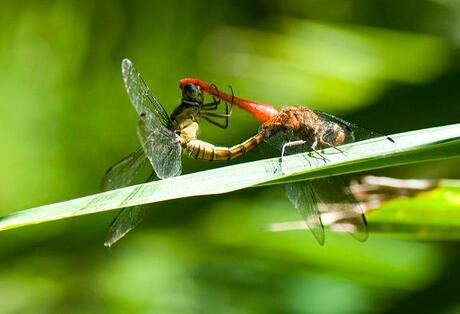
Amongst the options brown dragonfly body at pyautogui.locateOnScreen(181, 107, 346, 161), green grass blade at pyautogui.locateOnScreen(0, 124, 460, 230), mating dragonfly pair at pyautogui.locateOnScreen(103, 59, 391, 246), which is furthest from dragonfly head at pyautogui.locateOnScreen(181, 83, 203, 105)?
green grass blade at pyautogui.locateOnScreen(0, 124, 460, 230)

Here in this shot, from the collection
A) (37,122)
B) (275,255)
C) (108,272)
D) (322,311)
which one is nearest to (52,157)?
(37,122)

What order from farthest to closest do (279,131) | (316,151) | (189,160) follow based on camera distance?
1. (189,160)
2. (279,131)
3. (316,151)

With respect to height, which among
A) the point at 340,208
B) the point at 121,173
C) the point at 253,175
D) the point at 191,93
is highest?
the point at 191,93

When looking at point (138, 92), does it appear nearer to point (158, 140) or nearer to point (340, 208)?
point (158, 140)

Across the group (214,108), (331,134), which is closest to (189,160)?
(214,108)

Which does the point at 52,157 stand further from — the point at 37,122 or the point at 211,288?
the point at 211,288

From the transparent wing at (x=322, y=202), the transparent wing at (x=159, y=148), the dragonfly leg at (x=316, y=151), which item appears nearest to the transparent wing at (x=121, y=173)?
the transparent wing at (x=159, y=148)

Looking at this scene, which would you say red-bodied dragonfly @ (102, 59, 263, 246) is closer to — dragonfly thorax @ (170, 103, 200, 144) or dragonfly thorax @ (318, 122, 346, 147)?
dragonfly thorax @ (170, 103, 200, 144)
